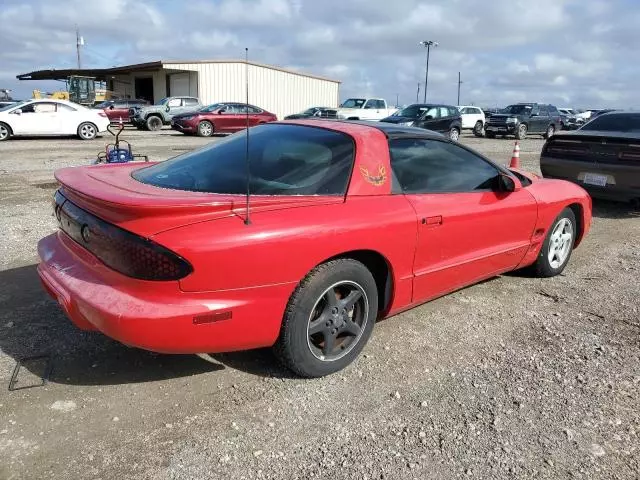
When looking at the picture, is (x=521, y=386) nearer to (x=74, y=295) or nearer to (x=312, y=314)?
(x=312, y=314)

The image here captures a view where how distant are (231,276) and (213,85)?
34504mm

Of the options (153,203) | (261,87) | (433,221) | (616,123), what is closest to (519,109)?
(261,87)

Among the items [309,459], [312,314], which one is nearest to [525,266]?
[312,314]

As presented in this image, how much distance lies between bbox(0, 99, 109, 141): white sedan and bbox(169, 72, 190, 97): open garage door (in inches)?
677

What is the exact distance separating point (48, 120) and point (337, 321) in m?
18.3

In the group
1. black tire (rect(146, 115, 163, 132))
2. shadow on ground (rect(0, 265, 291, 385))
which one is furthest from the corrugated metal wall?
shadow on ground (rect(0, 265, 291, 385))

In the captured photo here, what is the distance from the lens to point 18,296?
4035 millimetres

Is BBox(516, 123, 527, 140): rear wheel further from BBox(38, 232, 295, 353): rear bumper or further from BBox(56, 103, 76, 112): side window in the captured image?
BBox(38, 232, 295, 353): rear bumper

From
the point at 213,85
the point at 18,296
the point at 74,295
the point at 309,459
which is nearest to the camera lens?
the point at 309,459

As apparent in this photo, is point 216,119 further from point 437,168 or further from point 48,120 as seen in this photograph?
point 437,168

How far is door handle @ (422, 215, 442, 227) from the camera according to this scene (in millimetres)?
3352

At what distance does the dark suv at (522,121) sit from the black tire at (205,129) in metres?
13.8

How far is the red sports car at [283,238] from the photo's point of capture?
247 centimetres

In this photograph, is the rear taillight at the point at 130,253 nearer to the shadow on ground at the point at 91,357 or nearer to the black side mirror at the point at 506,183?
the shadow on ground at the point at 91,357
